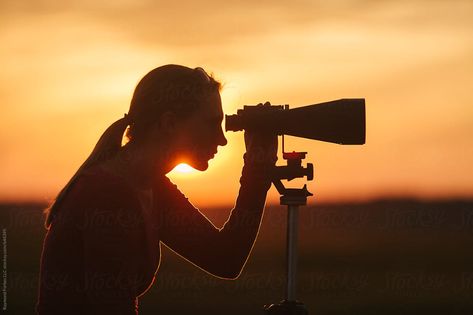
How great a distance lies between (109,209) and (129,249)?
0.19 m

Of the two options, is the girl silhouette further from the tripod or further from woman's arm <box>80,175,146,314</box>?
the tripod

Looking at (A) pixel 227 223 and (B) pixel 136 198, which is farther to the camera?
(A) pixel 227 223

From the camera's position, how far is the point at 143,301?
14.2 metres

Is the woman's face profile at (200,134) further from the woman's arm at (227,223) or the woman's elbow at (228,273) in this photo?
the woman's elbow at (228,273)

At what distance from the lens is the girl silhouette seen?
363cm

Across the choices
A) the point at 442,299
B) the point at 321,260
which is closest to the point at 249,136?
the point at 442,299

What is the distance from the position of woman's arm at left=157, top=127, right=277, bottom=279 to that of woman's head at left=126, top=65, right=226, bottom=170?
12.8 inches

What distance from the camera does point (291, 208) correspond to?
177 inches

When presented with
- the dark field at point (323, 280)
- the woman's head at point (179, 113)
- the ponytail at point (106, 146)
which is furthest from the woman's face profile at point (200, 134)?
the dark field at point (323, 280)

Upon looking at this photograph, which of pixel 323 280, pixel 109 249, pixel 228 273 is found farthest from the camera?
pixel 323 280

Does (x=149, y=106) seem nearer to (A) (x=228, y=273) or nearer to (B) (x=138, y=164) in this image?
(B) (x=138, y=164)

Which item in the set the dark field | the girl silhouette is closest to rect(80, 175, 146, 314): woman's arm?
the girl silhouette

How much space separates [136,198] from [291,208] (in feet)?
3.33

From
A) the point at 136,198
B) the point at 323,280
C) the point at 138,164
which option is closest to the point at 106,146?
the point at 138,164
